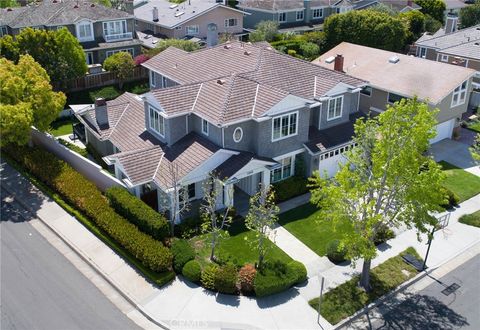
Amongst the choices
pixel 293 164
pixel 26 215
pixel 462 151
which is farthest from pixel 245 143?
pixel 462 151

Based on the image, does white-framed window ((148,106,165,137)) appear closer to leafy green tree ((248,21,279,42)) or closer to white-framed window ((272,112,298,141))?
white-framed window ((272,112,298,141))

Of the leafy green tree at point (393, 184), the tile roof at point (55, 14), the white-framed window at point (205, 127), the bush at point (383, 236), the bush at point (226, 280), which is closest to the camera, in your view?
Result: the leafy green tree at point (393, 184)

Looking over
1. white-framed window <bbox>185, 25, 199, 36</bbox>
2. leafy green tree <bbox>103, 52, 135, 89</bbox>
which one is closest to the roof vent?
leafy green tree <bbox>103, 52, 135, 89</bbox>

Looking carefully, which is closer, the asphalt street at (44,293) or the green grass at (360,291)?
the asphalt street at (44,293)

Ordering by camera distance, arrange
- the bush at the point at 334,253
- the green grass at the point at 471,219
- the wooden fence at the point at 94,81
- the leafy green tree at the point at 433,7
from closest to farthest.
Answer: the bush at the point at 334,253 → the green grass at the point at 471,219 → the wooden fence at the point at 94,81 → the leafy green tree at the point at 433,7

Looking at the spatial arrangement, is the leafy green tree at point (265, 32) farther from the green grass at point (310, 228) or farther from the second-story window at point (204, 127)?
the green grass at point (310, 228)

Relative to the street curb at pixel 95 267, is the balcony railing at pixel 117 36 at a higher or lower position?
higher

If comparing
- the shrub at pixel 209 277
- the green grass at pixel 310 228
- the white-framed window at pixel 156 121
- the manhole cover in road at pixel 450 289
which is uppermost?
the white-framed window at pixel 156 121

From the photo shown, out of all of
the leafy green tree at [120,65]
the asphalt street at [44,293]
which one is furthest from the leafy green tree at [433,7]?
the asphalt street at [44,293]
